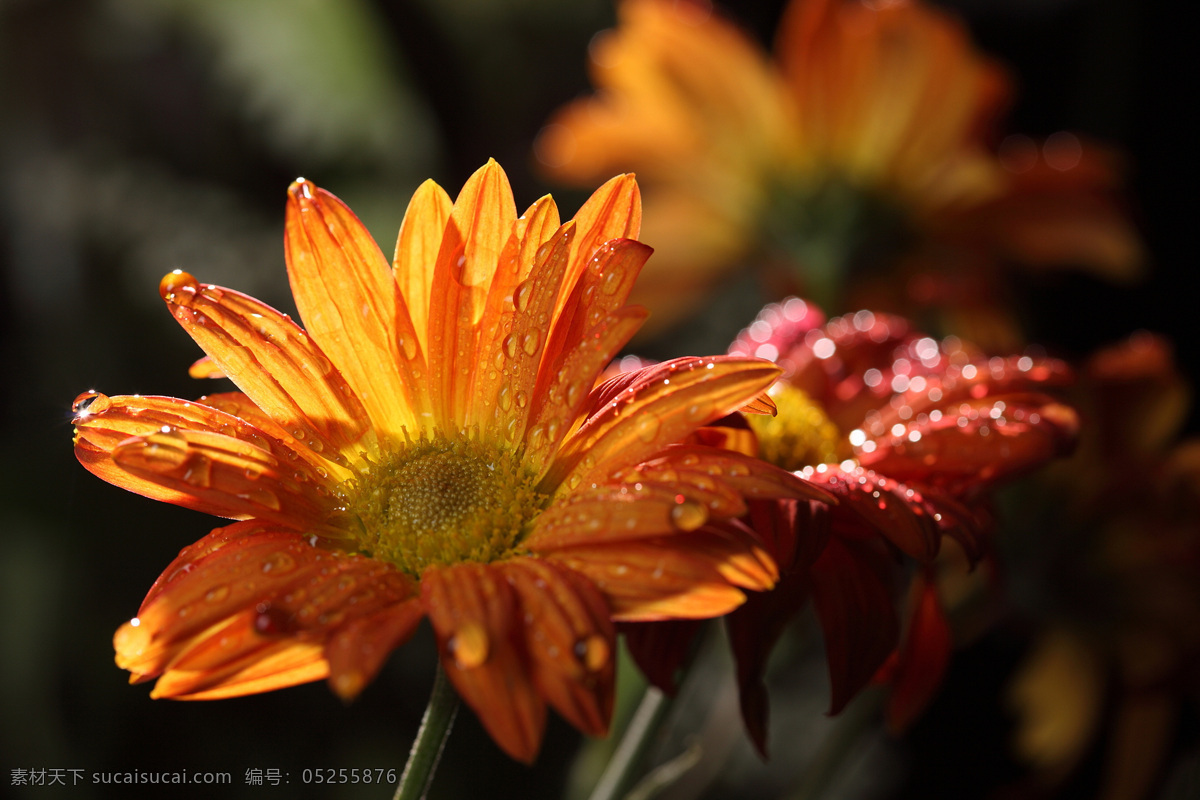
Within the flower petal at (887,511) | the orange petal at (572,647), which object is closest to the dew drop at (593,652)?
the orange petal at (572,647)

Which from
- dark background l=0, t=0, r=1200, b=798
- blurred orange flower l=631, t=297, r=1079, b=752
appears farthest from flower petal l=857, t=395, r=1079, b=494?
dark background l=0, t=0, r=1200, b=798

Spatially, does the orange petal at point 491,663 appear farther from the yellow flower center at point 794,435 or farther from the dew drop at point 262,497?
the yellow flower center at point 794,435

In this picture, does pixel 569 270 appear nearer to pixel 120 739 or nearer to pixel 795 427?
pixel 795 427

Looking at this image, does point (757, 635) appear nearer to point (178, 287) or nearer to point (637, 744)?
point (637, 744)

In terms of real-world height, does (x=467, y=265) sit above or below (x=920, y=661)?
above

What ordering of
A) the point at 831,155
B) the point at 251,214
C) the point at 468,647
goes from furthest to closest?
the point at 251,214 → the point at 831,155 → the point at 468,647

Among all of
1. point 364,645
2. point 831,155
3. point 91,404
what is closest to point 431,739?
point 364,645

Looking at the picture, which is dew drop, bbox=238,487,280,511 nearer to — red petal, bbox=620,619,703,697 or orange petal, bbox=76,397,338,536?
orange petal, bbox=76,397,338,536
